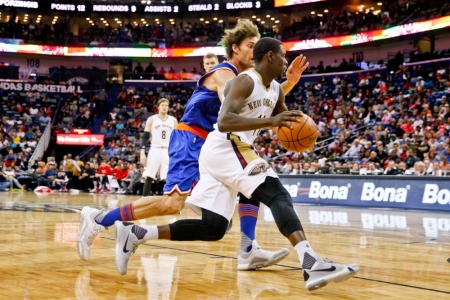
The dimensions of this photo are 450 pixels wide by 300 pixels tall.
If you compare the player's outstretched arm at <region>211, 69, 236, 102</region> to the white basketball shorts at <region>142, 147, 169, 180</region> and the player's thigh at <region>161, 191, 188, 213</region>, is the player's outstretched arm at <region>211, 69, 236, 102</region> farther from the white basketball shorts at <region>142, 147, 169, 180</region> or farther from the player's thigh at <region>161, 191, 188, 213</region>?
the white basketball shorts at <region>142, 147, 169, 180</region>

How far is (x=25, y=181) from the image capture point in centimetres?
2089

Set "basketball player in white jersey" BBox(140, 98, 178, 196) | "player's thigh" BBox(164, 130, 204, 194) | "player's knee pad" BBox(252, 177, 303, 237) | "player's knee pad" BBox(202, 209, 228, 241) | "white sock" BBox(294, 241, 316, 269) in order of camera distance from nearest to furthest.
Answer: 1. "white sock" BBox(294, 241, 316, 269)
2. "player's knee pad" BBox(252, 177, 303, 237)
3. "player's knee pad" BBox(202, 209, 228, 241)
4. "player's thigh" BBox(164, 130, 204, 194)
5. "basketball player in white jersey" BBox(140, 98, 178, 196)

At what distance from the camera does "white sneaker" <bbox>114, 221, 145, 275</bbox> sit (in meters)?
3.54

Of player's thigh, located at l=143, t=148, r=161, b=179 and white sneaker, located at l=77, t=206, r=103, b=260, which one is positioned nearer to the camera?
white sneaker, located at l=77, t=206, r=103, b=260

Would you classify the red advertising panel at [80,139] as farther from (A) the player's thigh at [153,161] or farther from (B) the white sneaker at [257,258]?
(B) the white sneaker at [257,258]

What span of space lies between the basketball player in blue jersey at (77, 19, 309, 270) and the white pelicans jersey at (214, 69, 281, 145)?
0.51 m

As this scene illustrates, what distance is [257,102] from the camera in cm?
367

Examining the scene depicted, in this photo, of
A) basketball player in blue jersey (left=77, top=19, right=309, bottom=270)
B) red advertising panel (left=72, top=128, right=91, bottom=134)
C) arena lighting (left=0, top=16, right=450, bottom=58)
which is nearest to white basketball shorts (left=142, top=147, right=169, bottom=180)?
basketball player in blue jersey (left=77, top=19, right=309, bottom=270)

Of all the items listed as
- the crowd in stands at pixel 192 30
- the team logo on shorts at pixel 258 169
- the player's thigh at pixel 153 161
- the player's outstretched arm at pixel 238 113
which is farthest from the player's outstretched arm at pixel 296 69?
the crowd in stands at pixel 192 30

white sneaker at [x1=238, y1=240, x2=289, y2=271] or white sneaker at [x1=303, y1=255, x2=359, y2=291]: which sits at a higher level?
white sneaker at [x1=303, y1=255, x2=359, y2=291]

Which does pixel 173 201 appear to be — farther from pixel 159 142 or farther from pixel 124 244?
pixel 159 142

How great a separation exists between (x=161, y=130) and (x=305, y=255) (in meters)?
7.61

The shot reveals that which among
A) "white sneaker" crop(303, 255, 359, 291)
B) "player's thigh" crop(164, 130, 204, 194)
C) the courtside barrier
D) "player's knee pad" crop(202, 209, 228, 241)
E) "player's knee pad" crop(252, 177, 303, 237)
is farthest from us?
the courtside barrier

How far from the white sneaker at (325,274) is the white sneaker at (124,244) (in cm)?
119
